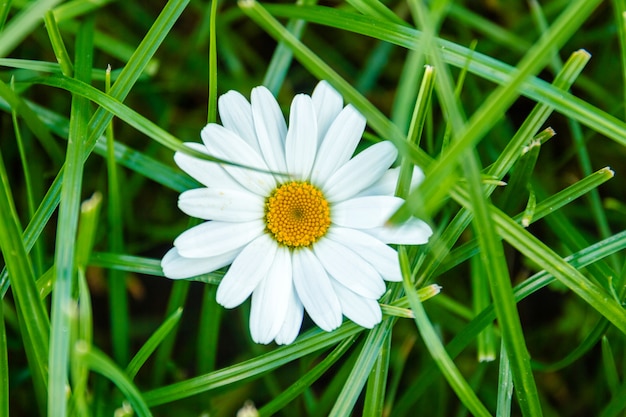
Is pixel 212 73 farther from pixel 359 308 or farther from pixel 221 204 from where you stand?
pixel 359 308

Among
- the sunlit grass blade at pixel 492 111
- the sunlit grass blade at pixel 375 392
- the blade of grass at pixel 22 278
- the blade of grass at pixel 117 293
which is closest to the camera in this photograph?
the sunlit grass blade at pixel 492 111

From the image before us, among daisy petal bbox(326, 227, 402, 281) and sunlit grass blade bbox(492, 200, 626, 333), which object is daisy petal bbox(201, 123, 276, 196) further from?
sunlit grass blade bbox(492, 200, 626, 333)

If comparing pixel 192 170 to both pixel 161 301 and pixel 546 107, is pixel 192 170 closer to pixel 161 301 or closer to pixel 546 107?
pixel 546 107

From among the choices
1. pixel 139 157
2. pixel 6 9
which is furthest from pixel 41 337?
pixel 6 9

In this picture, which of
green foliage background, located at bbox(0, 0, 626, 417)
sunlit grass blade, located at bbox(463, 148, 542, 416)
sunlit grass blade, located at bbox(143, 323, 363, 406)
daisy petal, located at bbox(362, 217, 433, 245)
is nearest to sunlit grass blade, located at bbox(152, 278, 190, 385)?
green foliage background, located at bbox(0, 0, 626, 417)

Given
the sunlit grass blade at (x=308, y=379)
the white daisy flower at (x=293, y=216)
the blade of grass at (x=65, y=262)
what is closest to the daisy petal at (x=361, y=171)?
the white daisy flower at (x=293, y=216)

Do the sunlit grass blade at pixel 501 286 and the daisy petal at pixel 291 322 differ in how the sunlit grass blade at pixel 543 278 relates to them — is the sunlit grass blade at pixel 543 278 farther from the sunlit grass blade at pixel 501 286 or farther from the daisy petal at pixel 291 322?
the daisy petal at pixel 291 322

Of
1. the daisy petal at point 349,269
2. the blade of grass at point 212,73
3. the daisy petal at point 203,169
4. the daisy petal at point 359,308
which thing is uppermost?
the blade of grass at point 212,73
